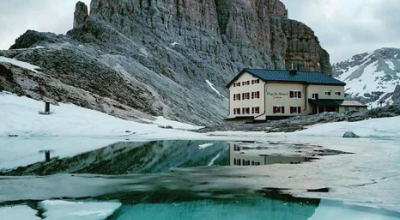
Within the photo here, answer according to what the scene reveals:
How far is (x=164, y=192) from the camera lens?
975 cm

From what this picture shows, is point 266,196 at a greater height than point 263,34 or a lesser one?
lesser

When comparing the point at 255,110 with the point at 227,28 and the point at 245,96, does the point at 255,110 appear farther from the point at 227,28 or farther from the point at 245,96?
the point at 227,28

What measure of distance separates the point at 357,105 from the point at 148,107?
32.9 metres

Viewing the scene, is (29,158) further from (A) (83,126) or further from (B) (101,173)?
(A) (83,126)

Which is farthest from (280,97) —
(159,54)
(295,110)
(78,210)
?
(159,54)

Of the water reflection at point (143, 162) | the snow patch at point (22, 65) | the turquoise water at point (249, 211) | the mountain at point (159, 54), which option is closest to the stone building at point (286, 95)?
the mountain at point (159, 54)

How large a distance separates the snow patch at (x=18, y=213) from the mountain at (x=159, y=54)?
4125cm

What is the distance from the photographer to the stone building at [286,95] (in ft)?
178

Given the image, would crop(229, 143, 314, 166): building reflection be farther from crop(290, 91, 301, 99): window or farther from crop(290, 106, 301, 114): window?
crop(290, 91, 301, 99): window

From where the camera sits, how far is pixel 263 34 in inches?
6393

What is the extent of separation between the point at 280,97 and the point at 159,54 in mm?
58166

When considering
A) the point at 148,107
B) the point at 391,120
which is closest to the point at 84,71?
the point at 148,107

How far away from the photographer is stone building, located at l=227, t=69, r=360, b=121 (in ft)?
178

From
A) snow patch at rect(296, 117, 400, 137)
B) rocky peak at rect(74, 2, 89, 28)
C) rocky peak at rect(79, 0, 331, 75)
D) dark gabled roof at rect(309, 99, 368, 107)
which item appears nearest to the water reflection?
snow patch at rect(296, 117, 400, 137)
